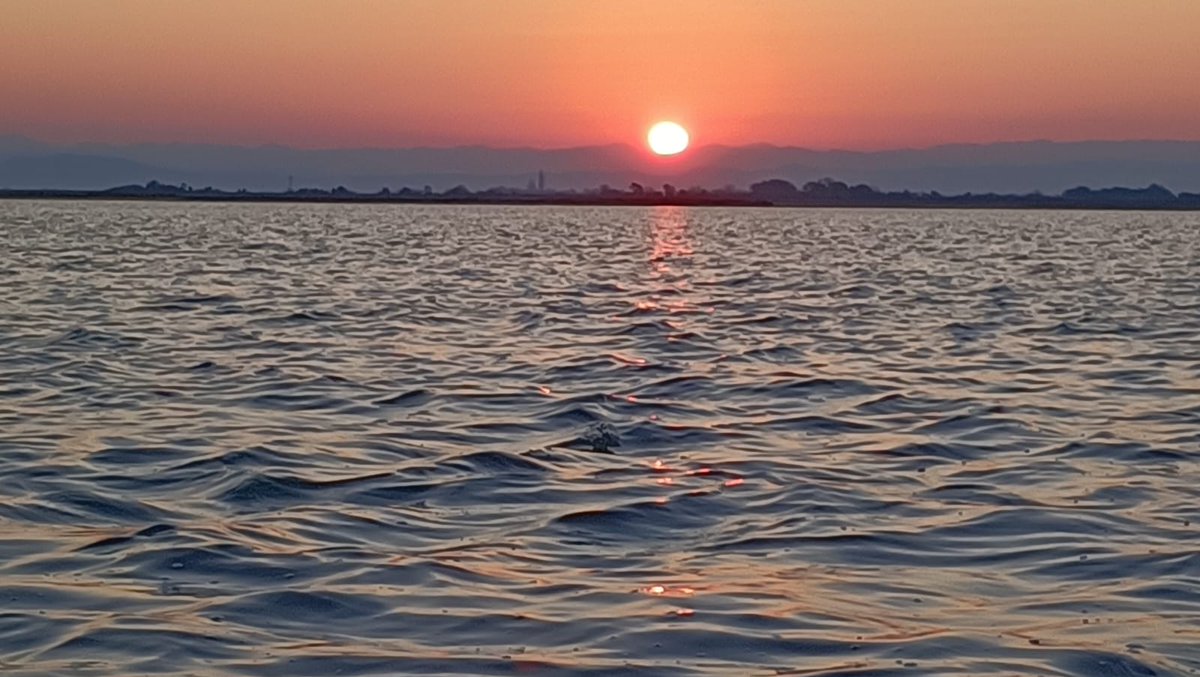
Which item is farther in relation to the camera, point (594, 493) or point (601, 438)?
point (601, 438)

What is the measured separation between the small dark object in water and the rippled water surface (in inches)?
2.7

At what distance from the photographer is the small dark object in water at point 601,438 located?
633 inches

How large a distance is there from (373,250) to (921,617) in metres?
56.0

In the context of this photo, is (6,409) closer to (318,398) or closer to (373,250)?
(318,398)

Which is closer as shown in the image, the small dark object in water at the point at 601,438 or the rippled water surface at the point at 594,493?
the rippled water surface at the point at 594,493

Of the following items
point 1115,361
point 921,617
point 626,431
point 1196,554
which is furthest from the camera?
point 1115,361

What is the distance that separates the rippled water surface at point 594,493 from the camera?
9.28 meters

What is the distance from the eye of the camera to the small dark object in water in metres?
16.1

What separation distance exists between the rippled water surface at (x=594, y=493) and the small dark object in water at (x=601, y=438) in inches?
2.7

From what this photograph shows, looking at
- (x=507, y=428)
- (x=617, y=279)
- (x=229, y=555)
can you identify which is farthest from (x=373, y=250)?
(x=229, y=555)

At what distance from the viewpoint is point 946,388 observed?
20891 millimetres

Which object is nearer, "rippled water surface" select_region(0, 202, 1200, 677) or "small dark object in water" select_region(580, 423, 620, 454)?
"rippled water surface" select_region(0, 202, 1200, 677)

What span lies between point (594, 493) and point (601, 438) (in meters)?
2.77

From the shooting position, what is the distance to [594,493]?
1366 cm
